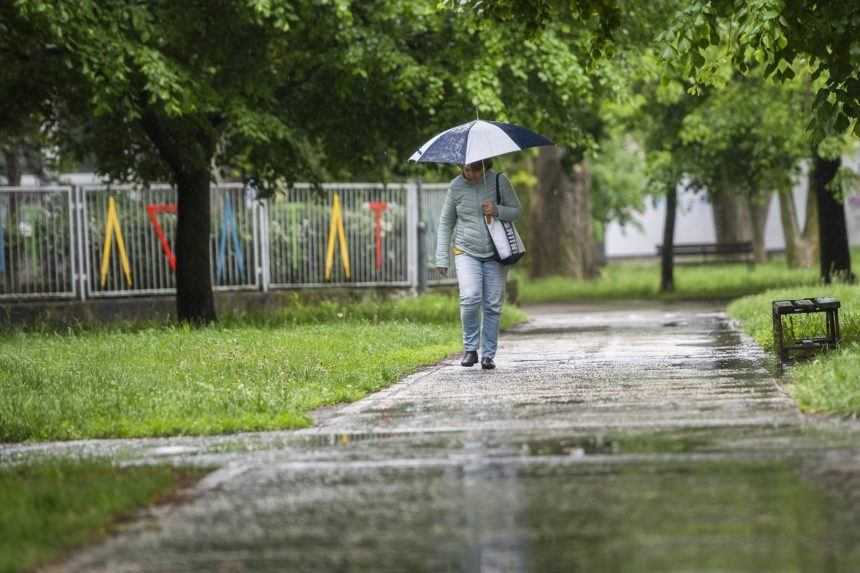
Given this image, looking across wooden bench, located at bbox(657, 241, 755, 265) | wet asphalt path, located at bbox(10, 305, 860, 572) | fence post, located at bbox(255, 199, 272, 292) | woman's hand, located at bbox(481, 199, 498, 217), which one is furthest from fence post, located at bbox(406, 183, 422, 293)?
wooden bench, located at bbox(657, 241, 755, 265)

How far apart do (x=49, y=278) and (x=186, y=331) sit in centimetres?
780

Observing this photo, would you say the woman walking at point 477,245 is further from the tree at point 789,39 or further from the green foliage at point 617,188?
the green foliage at point 617,188

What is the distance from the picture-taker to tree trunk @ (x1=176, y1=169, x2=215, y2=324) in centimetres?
2348

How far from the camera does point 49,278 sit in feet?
87.8

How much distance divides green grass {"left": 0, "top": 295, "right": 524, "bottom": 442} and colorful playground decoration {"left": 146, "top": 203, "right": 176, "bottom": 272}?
563 cm

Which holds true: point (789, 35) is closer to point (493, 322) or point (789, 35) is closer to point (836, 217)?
point (493, 322)

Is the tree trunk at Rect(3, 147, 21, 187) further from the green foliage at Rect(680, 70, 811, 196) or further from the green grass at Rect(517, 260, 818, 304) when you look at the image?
the green foliage at Rect(680, 70, 811, 196)

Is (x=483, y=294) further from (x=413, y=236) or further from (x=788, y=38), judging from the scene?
(x=413, y=236)

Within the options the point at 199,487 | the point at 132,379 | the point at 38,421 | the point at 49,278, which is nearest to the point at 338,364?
the point at 132,379

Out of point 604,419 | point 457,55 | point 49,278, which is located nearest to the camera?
point 604,419

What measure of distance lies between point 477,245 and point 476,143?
90 cm

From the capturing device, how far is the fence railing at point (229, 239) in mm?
26734

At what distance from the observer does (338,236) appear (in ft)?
95.0

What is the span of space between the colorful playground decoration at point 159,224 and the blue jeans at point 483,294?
42.0ft
